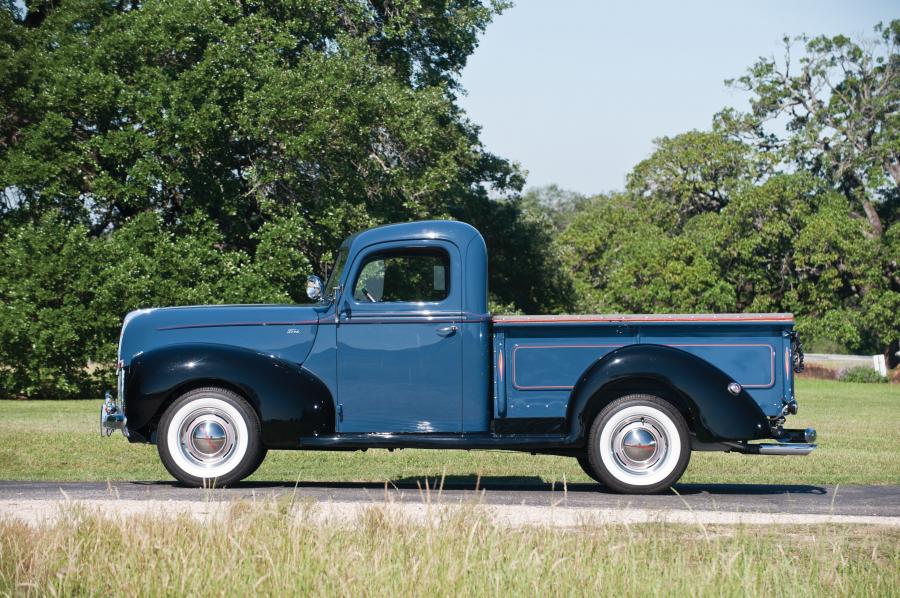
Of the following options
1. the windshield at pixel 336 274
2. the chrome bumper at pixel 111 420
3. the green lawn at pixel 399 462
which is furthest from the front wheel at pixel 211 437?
the green lawn at pixel 399 462

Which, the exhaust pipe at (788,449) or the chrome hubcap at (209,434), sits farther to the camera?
the chrome hubcap at (209,434)

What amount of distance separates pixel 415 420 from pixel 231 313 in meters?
1.83

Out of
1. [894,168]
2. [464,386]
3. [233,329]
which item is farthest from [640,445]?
[894,168]

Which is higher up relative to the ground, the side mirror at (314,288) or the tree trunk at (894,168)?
the tree trunk at (894,168)

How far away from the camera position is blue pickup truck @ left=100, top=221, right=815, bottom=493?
9.10m

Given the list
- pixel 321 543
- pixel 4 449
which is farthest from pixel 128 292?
pixel 321 543

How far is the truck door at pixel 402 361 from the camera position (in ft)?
30.3

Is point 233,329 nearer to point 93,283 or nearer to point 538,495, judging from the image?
point 538,495

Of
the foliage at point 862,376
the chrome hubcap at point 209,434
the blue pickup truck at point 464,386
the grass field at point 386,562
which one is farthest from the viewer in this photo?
the foliage at point 862,376

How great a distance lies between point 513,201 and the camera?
34.8m

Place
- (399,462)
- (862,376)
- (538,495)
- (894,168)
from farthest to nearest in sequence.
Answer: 1. (894,168)
2. (862,376)
3. (399,462)
4. (538,495)

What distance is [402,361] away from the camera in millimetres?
9305

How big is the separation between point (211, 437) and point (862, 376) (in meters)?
36.3

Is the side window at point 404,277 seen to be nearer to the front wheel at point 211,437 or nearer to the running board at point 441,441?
the running board at point 441,441
